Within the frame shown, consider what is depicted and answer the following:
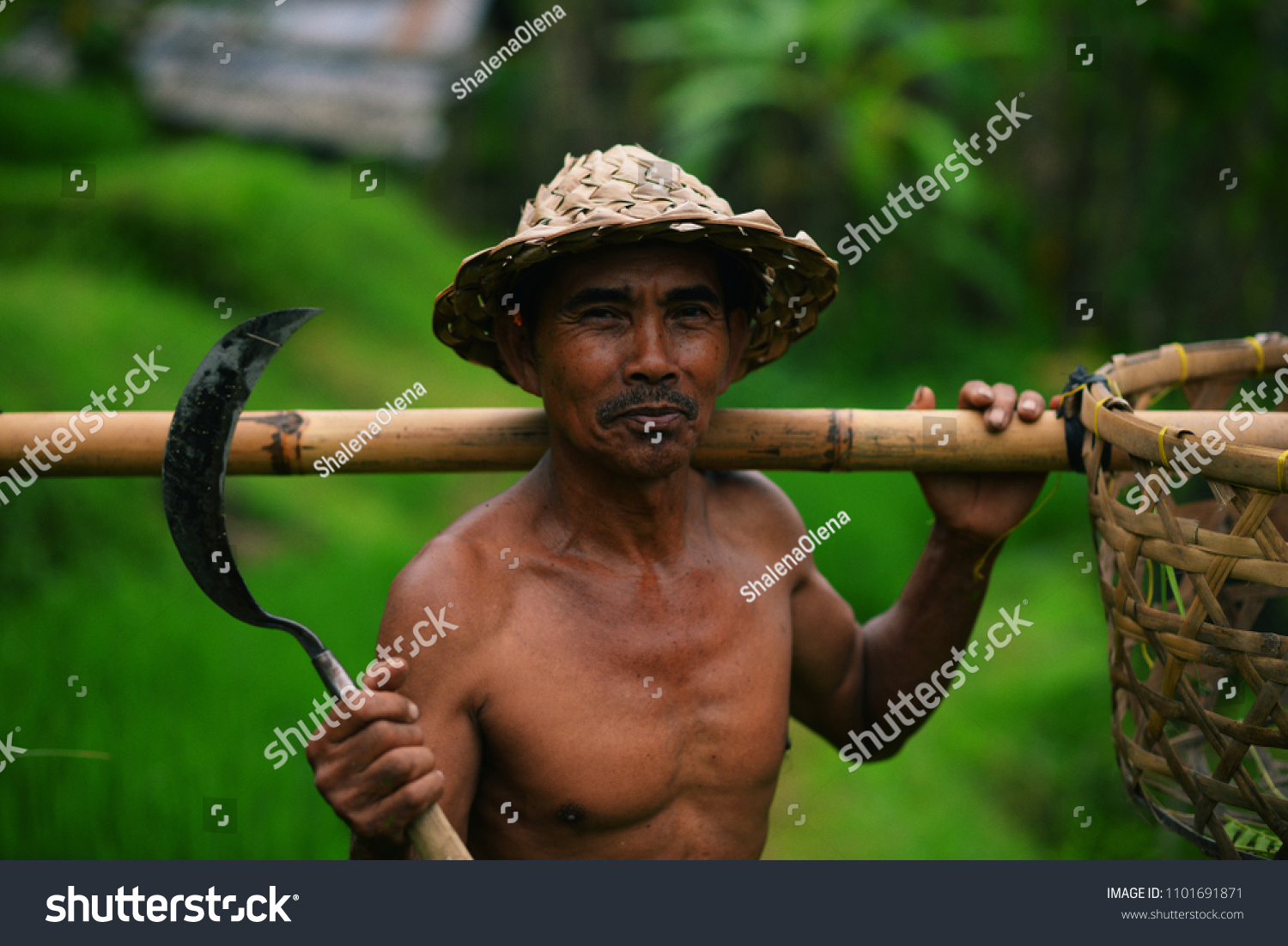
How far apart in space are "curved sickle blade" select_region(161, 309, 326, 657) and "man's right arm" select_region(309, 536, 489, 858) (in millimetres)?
206

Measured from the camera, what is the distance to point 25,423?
6.40ft

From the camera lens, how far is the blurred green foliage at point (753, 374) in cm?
363

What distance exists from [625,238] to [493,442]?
1.63ft

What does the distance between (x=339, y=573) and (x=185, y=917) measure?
116 inches

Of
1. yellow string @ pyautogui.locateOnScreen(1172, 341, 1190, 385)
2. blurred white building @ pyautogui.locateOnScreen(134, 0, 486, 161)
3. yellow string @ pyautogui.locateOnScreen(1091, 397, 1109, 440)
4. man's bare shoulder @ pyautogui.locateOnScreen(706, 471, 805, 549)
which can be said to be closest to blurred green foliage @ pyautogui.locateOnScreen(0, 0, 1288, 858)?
blurred white building @ pyautogui.locateOnScreen(134, 0, 486, 161)

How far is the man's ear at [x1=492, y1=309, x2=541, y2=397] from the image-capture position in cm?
190

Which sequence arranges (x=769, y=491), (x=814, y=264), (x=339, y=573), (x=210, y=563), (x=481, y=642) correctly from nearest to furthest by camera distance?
(x=210, y=563)
(x=481, y=642)
(x=814, y=264)
(x=769, y=491)
(x=339, y=573)

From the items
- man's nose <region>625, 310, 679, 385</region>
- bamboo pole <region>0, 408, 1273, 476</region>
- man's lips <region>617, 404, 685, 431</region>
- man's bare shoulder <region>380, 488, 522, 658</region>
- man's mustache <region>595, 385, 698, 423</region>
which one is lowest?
man's bare shoulder <region>380, 488, 522, 658</region>

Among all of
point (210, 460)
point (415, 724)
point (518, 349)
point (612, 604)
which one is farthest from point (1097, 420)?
point (210, 460)

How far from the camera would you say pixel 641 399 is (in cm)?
172

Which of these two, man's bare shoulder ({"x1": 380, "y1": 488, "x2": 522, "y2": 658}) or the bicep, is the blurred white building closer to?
man's bare shoulder ({"x1": 380, "y1": 488, "x2": 522, "y2": 658})

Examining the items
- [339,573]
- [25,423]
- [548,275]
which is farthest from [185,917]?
[339,573]

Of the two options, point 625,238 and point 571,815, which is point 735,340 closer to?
point 625,238

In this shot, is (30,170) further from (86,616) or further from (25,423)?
(25,423)
